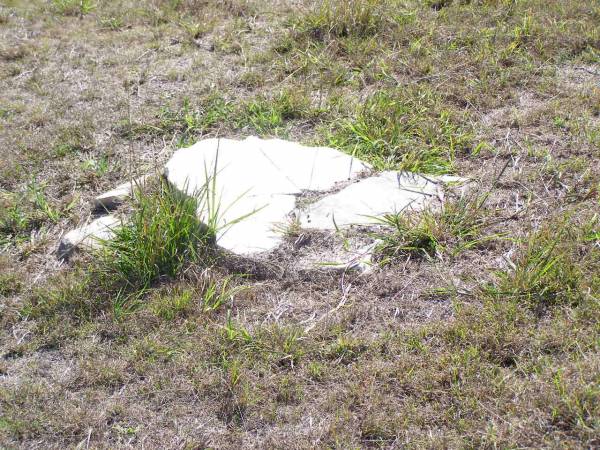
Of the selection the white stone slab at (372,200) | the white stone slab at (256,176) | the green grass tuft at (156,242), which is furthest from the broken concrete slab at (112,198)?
the white stone slab at (372,200)

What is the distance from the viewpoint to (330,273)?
11.8ft

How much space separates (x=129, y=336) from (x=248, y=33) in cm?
325

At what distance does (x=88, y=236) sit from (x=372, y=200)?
154cm

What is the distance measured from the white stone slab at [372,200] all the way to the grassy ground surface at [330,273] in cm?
16

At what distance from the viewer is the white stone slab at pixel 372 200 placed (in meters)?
3.83

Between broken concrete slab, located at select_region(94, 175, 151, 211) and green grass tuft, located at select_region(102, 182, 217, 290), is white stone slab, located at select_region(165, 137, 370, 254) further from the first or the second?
broken concrete slab, located at select_region(94, 175, 151, 211)

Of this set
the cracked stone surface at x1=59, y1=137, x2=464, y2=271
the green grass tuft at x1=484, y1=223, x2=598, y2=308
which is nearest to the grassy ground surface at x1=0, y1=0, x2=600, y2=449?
the green grass tuft at x1=484, y1=223, x2=598, y2=308

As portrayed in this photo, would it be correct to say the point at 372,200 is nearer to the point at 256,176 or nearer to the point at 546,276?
the point at 256,176

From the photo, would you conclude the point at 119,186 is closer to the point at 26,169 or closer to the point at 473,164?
the point at 26,169

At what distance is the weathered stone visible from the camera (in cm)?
386

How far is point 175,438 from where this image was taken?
2938 millimetres

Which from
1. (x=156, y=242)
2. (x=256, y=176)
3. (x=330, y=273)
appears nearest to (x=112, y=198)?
(x=156, y=242)

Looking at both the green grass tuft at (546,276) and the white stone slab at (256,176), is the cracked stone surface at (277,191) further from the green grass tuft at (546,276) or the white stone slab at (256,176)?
the green grass tuft at (546,276)

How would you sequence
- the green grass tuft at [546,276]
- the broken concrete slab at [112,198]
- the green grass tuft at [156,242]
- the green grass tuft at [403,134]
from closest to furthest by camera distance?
the green grass tuft at [546,276]
the green grass tuft at [156,242]
the broken concrete slab at [112,198]
the green grass tuft at [403,134]
